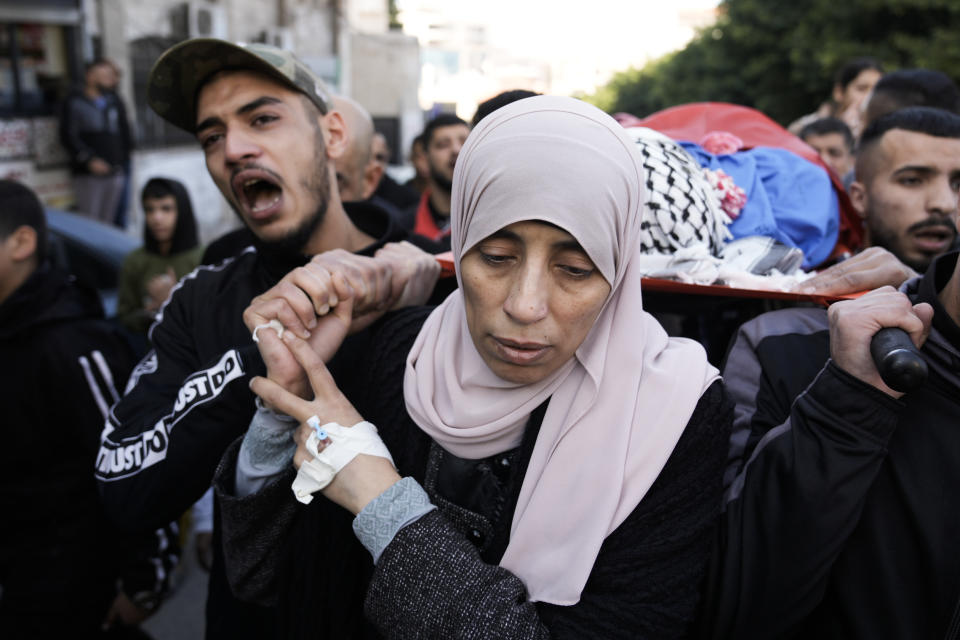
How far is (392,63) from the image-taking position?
2653cm

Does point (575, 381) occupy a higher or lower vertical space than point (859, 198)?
lower

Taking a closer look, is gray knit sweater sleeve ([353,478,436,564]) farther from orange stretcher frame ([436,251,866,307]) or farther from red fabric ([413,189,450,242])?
red fabric ([413,189,450,242])

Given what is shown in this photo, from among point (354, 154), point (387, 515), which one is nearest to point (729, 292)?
point (387, 515)

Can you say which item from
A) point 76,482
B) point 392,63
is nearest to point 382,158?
point 76,482

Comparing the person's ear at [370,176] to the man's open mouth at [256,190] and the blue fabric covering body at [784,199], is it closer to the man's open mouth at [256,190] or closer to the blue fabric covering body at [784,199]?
the man's open mouth at [256,190]

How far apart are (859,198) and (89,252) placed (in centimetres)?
449

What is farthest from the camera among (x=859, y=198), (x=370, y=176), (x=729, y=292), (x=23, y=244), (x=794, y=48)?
(x=794, y=48)

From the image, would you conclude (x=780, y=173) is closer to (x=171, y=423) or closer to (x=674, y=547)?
(x=674, y=547)

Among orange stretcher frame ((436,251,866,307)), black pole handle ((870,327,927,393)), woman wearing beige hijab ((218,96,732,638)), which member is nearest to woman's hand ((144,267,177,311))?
woman wearing beige hijab ((218,96,732,638))

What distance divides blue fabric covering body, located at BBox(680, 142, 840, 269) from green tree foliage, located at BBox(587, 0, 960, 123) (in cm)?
1056

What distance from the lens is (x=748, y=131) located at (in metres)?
2.69

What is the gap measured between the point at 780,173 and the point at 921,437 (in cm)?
113

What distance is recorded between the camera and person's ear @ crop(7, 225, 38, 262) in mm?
2834

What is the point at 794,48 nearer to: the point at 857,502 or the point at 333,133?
the point at 333,133
